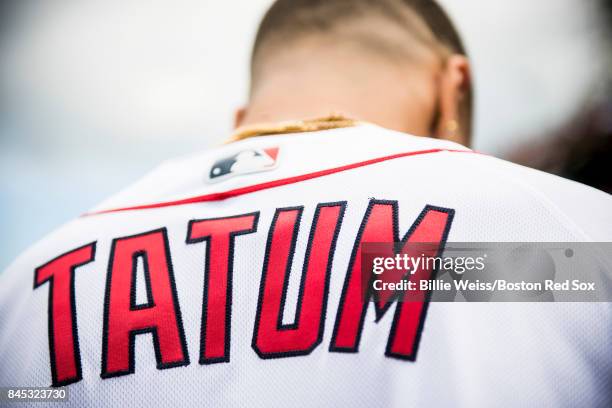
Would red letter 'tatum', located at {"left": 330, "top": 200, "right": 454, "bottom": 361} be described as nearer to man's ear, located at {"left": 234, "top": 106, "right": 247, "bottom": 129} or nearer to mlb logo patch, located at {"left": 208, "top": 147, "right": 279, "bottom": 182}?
mlb logo patch, located at {"left": 208, "top": 147, "right": 279, "bottom": 182}

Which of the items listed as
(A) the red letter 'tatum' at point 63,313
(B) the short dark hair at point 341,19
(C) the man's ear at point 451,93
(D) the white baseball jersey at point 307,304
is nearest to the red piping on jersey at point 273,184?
(D) the white baseball jersey at point 307,304

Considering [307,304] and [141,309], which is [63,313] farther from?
[307,304]

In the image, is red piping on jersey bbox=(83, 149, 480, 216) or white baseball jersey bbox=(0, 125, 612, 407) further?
red piping on jersey bbox=(83, 149, 480, 216)

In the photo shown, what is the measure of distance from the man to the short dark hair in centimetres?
41

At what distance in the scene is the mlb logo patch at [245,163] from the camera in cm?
74

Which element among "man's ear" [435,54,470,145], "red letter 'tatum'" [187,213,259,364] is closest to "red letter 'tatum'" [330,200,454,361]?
"red letter 'tatum'" [187,213,259,364]

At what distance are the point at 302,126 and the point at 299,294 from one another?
336mm

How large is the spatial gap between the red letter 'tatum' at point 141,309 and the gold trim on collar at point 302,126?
0.26 m

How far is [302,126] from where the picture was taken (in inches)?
32.3

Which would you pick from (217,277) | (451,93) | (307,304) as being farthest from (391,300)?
(451,93)

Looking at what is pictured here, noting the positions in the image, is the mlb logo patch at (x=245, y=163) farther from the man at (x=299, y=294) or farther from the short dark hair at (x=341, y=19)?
the short dark hair at (x=341, y=19)

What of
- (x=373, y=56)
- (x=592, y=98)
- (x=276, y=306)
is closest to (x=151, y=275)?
(x=276, y=306)

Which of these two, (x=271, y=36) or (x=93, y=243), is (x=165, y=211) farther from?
(x=271, y=36)

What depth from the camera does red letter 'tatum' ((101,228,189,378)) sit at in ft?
2.05
